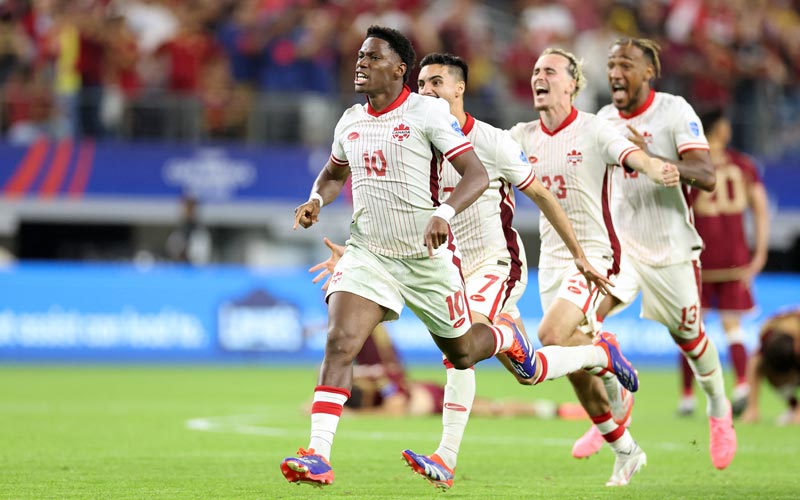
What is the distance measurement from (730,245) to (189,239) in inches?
376

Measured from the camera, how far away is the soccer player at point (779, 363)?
460 inches

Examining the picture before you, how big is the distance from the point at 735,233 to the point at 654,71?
173 inches

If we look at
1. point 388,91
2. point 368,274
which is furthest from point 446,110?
point 368,274

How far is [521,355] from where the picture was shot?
24.6ft

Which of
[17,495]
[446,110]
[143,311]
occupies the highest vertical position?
[446,110]

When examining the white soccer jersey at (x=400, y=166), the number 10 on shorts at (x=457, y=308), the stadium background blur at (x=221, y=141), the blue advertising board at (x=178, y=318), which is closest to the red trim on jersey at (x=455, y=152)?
the white soccer jersey at (x=400, y=166)

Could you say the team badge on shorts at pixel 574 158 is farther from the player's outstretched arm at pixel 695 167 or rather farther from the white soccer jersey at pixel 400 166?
the white soccer jersey at pixel 400 166

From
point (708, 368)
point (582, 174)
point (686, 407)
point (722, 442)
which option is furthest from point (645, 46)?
point (686, 407)

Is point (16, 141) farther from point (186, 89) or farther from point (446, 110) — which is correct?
Answer: point (446, 110)

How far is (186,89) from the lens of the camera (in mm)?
21234

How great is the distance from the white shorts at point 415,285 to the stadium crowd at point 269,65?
14.3 meters

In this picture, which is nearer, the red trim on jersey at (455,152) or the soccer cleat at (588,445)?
the red trim on jersey at (455,152)

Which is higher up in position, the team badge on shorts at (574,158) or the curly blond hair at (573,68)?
the curly blond hair at (573,68)

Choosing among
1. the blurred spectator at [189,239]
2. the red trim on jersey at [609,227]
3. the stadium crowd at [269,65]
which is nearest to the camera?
the red trim on jersey at [609,227]
